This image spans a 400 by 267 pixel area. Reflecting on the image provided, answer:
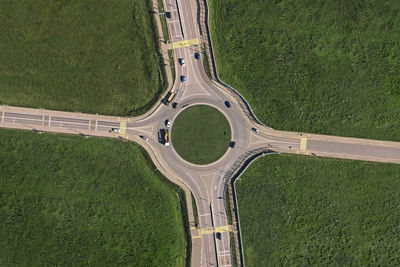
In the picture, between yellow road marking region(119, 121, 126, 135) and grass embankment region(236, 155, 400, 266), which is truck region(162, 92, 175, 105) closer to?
yellow road marking region(119, 121, 126, 135)

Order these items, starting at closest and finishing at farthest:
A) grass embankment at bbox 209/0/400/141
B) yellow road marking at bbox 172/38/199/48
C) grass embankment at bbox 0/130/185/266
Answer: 1. grass embankment at bbox 0/130/185/266
2. yellow road marking at bbox 172/38/199/48
3. grass embankment at bbox 209/0/400/141

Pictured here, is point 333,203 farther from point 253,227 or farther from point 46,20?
point 46,20

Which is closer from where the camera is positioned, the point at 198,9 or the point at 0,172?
the point at 0,172

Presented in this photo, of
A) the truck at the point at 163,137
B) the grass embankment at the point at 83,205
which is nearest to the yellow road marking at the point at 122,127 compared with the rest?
the grass embankment at the point at 83,205

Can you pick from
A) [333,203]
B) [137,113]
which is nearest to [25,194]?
[137,113]

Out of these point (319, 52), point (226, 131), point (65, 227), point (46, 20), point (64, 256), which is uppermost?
point (46, 20)

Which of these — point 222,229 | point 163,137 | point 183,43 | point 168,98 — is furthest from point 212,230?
point 183,43

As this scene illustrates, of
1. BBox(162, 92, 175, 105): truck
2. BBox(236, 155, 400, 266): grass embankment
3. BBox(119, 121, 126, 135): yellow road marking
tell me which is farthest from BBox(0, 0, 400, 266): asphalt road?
BBox(236, 155, 400, 266): grass embankment
